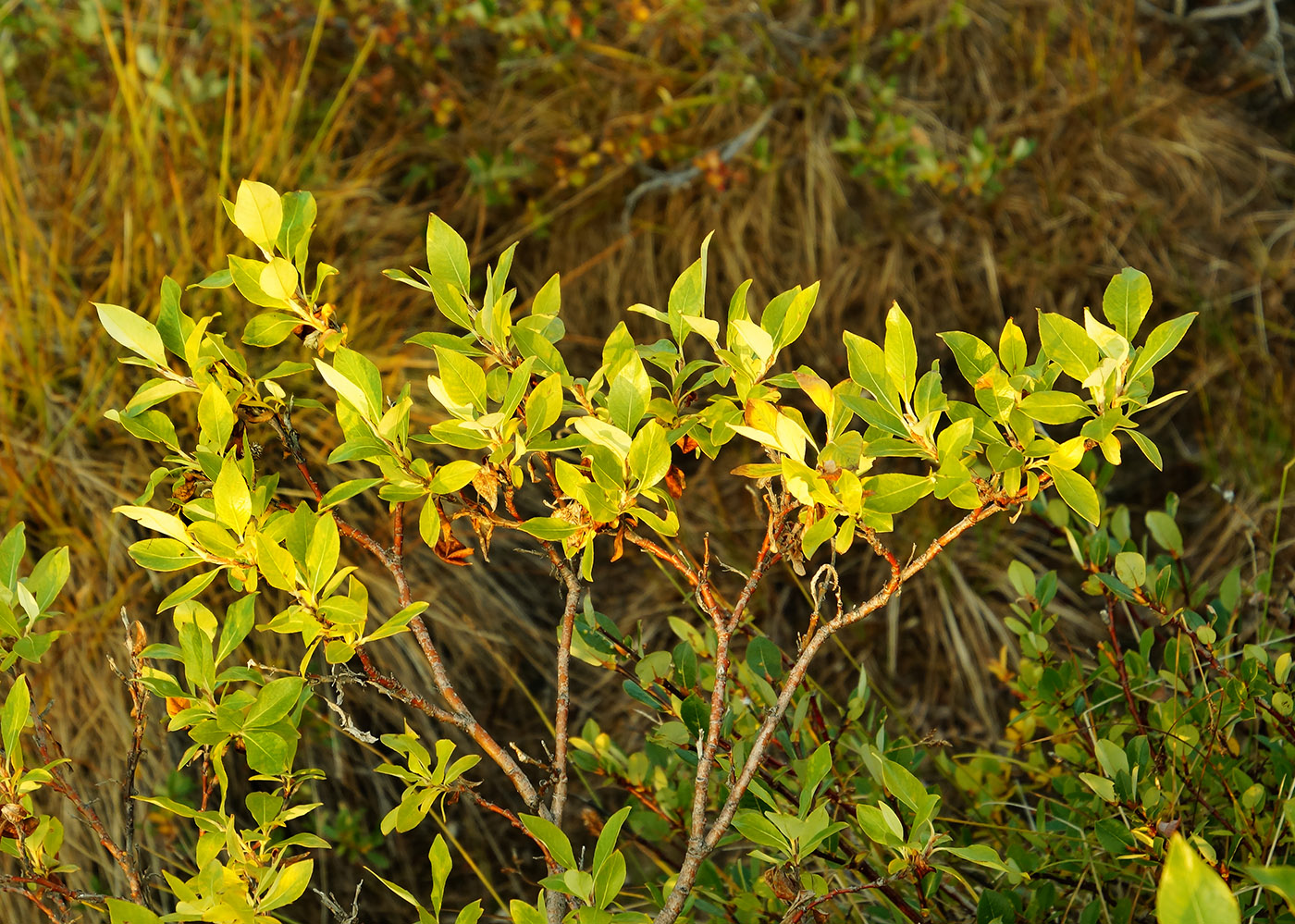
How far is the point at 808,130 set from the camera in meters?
2.62

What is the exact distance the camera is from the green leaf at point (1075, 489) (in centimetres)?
74

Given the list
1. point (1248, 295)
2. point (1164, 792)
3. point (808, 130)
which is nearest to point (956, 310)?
point (808, 130)

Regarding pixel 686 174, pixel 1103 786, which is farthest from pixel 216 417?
pixel 686 174

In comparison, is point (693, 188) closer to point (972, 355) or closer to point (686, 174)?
point (686, 174)

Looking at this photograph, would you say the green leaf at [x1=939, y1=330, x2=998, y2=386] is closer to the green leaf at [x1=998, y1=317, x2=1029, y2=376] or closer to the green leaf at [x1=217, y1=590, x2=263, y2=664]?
the green leaf at [x1=998, y1=317, x2=1029, y2=376]

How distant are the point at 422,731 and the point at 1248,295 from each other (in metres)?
2.36

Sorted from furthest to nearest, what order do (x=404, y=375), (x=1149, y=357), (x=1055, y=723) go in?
1. (x=404, y=375)
2. (x=1055, y=723)
3. (x=1149, y=357)

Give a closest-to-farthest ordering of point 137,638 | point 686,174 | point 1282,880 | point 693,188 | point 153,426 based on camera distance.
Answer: point 1282,880 → point 153,426 → point 137,638 → point 686,174 → point 693,188

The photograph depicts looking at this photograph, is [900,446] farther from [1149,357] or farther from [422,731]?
[422,731]

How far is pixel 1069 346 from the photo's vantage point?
760 millimetres

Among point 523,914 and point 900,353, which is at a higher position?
point 900,353

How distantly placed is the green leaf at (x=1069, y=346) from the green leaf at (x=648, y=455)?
0.30m

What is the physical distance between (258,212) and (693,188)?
191cm

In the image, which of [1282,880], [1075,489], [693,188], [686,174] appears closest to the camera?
[1282,880]
